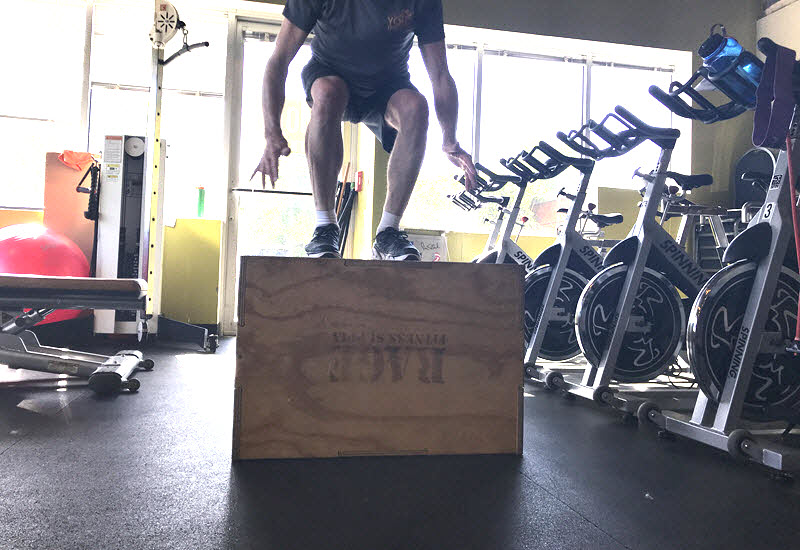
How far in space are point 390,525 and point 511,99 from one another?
18.3 ft

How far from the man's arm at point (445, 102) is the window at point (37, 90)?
169 inches

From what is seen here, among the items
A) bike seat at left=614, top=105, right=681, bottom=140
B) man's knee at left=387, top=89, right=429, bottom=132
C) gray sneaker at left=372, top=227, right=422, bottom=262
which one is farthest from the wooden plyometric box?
bike seat at left=614, top=105, right=681, bottom=140

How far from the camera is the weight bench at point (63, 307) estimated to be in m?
2.41

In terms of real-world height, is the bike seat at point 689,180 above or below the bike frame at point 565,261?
above

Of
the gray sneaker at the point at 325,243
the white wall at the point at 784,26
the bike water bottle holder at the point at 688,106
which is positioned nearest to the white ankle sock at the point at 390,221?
the gray sneaker at the point at 325,243

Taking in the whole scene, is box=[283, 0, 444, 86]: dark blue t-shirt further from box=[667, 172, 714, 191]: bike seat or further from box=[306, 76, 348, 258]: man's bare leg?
box=[667, 172, 714, 191]: bike seat

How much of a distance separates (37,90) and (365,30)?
4.55 m

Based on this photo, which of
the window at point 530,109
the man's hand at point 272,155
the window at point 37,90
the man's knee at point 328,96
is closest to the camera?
the man's hand at point 272,155

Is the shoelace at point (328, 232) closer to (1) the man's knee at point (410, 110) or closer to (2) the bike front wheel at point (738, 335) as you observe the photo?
(1) the man's knee at point (410, 110)

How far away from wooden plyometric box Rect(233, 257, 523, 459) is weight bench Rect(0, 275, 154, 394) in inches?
48.8

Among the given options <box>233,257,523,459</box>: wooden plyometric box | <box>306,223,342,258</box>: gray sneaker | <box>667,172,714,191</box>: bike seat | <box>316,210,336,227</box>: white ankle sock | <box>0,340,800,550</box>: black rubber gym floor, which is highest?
<box>667,172,714,191</box>: bike seat

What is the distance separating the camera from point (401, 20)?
1852 mm

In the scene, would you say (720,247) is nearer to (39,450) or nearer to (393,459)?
(393,459)

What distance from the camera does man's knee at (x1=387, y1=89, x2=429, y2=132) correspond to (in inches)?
75.1
